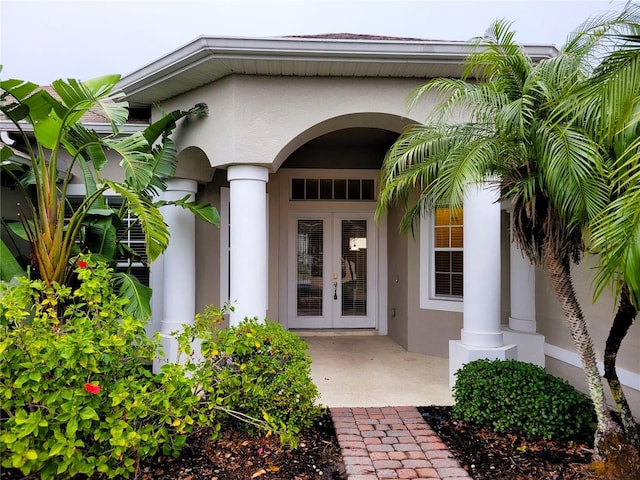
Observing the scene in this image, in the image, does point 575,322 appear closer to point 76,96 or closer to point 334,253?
point 76,96

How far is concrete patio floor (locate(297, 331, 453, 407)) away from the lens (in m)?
5.76

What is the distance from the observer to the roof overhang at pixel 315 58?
5461mm

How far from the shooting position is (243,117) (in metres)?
5.91

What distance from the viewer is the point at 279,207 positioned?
9.67 meters

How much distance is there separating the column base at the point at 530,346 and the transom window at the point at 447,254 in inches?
55.1

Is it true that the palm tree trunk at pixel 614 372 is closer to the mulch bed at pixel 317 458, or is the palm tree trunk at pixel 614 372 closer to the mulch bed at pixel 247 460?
the mulch bed at pixel 317 458

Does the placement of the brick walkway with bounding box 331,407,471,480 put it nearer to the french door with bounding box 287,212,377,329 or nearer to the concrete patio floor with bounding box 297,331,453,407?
the concrete patio floor with bounding box 297,331,453,407

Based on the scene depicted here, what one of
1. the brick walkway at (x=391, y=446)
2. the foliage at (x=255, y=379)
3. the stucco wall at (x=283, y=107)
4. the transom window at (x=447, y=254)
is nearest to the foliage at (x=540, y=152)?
the brick walkway at (x=391, y=446)

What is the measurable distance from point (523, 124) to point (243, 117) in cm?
378

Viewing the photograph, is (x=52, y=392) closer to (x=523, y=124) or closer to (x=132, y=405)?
(x=132, y=405)

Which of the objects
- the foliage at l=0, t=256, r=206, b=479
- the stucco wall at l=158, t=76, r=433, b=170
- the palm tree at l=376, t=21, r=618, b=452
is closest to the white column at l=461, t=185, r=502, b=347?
the palm tree at l=376, t=21, r=618, b=452

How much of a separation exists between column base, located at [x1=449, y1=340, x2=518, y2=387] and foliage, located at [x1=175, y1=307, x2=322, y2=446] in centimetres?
243

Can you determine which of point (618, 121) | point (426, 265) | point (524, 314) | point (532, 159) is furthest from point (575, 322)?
point (426, 265)

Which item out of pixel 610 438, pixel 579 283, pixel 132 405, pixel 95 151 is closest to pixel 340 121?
pixel 95 151
